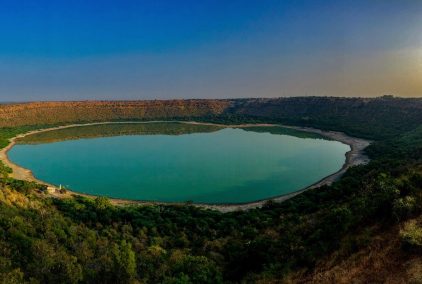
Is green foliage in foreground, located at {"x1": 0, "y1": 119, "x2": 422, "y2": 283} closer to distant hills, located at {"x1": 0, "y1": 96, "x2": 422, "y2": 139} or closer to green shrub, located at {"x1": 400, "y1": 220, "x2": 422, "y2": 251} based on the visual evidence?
green shrub, located at {"x1": 400, "y1": 220, "x2": 422, "y2": 251}

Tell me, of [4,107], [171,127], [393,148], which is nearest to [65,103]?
[4,107]

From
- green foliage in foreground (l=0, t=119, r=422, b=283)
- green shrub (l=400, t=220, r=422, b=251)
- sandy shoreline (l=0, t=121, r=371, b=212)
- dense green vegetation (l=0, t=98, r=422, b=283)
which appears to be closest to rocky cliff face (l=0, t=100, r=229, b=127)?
sandy shoreline (l=0, t=121, r=371, b=212)

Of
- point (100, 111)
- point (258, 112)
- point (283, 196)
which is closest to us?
point (283, 196)

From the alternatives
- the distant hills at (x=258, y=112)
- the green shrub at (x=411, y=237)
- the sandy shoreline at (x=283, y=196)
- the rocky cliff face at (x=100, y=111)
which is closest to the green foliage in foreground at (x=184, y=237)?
the green shrub at (x=411, y=237)

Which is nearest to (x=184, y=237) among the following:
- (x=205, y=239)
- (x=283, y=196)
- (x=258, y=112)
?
(x=205, y=239)

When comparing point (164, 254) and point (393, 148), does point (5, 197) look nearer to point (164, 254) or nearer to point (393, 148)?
point (164, 254)

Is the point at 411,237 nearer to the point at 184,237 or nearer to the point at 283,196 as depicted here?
the point at 184,237
